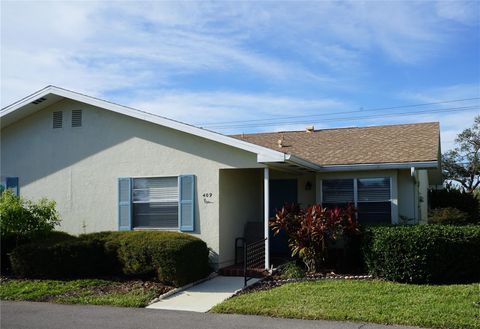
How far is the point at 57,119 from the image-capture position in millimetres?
14406

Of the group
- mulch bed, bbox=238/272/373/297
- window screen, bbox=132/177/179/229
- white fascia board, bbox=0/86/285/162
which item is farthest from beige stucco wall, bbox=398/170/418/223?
window screen, bbox=132/177/179/229

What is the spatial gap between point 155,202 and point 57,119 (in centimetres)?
391

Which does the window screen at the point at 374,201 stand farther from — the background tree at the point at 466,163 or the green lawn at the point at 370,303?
the background tree at the point at 466,163

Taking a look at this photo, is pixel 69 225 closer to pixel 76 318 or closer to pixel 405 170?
pixel 76 318

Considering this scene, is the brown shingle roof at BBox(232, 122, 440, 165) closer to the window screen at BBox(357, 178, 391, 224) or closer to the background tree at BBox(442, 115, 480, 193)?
the window screen at BBox(357, 178, 391, 224)

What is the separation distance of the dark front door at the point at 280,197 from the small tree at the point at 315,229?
10.5ft

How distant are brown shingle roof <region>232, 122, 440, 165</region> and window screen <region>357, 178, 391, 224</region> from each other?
68 centimetres

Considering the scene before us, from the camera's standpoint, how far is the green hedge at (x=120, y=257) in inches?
421

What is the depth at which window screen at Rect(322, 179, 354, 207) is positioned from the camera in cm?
1384

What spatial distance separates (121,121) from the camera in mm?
13602

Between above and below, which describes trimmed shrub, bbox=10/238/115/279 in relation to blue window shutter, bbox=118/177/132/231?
below

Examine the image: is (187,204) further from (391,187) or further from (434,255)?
(434,255)

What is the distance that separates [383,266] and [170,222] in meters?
5.28

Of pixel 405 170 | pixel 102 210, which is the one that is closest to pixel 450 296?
pixel 405 170
